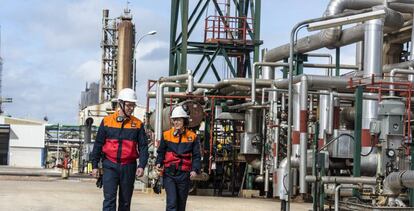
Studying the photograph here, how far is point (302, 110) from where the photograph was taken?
15.8 meters

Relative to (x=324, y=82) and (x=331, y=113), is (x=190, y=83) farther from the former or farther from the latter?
(x=324, y=82)

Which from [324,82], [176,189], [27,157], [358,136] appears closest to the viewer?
[176,189]

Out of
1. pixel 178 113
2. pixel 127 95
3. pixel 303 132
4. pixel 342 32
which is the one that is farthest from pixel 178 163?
pixel 342 32

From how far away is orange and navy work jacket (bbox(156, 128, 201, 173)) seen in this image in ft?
33.9

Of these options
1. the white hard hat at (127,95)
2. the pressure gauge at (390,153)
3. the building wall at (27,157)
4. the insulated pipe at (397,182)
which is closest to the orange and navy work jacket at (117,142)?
the white hard hat at (127,95)

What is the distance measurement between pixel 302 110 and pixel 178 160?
19.5ft

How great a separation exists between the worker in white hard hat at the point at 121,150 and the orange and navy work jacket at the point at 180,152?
2.06 feet

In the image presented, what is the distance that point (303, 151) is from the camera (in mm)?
13930

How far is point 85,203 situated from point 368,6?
919 centimetres

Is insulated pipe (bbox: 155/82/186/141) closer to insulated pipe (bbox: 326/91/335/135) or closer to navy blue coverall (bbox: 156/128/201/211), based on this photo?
insulated pipe (bbox: 326/91/335/135)

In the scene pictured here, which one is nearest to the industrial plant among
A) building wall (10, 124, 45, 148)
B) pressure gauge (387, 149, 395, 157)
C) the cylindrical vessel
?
pressure gauge (387, 149, 395, 157)

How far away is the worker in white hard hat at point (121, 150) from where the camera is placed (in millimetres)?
9602

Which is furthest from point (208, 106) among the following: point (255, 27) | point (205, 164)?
point (255, 27)

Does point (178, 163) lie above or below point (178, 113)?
below
